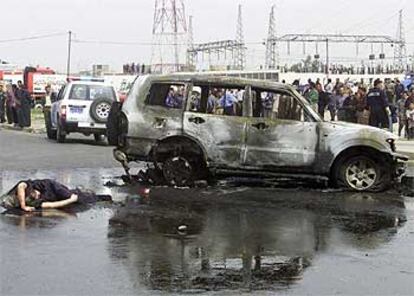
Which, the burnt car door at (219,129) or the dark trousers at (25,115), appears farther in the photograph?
the dark trousers at (25,115)

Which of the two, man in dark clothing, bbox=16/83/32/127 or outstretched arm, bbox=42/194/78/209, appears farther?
man in dark clothing, bbox=16/83/32/127

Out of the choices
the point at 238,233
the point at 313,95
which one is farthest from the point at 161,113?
the point at 313,95

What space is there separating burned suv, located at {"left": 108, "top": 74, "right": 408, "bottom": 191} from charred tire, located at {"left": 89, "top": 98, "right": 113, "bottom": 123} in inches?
329

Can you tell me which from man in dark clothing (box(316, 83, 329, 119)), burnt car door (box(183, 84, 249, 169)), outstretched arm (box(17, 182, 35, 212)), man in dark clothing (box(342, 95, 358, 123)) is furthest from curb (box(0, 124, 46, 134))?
outstretched arm (box(17, 182, 35, 212))

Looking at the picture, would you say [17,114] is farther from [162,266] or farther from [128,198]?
[162,266]

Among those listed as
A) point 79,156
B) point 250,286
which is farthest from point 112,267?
point 79,156

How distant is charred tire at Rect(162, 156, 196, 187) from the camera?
1212 centimetres

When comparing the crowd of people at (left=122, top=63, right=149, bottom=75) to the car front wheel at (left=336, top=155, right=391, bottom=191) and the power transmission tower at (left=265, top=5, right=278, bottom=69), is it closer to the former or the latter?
the power transmission tower at (left=265, top=5, right=278, bottom=69)

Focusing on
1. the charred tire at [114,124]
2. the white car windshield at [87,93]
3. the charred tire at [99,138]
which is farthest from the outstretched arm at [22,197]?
the charred tire at [99,138]

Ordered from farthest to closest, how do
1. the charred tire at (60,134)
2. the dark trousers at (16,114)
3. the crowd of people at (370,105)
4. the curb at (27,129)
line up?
the dark trousers at (16,114), the curb at (27,129), the charred tire at (60,134), the crowd of people at (370,105)

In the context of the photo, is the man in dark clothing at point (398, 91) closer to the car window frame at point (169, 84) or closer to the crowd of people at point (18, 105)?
the car window frame at point (169, 84)

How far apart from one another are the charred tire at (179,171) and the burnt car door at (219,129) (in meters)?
0.39

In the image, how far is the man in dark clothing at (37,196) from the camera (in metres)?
9.54

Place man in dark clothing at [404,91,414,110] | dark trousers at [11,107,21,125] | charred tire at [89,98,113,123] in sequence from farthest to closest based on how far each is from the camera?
dark trousers at [11,107,21,125] < man in dark clothing at [404,91,414,110] < charred tire at [89,98,113,123]
